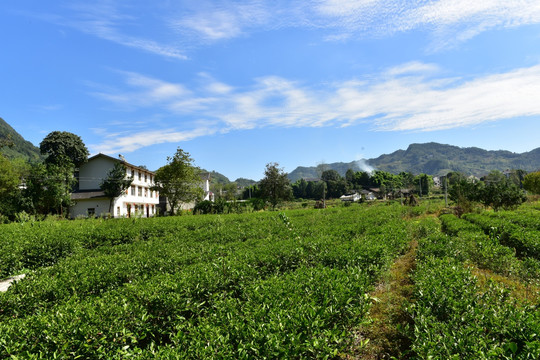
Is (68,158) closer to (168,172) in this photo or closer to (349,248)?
(168,172)

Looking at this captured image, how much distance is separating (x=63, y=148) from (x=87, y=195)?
780 centimetres

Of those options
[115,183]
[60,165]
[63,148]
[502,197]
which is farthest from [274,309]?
[63,148]

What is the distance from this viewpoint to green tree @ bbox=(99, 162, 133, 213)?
A: 3675 cm

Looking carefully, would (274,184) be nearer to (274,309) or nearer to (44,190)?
(44,190)

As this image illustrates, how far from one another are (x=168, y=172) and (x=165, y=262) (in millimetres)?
34148

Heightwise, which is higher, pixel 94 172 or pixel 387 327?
pixel 94 172

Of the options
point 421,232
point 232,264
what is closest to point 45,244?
point 232,264

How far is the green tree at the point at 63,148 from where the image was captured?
3938cm

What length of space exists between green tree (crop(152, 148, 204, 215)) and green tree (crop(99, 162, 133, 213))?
416 centimetres

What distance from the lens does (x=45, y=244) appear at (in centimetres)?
1212

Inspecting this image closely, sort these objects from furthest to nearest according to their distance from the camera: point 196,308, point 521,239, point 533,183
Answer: point 533,183 → point 521,239 → point 196,308

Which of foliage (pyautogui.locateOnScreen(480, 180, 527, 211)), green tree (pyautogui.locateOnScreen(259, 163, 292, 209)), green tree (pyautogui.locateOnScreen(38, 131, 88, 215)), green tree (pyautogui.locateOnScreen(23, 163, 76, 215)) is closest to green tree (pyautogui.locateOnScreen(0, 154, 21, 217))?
green tree (pyautogui.locateOnScreen(23, 163, 76, 215))

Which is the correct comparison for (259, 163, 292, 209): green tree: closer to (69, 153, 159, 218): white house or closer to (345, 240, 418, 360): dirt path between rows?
(69, 153, 159, 218): white house

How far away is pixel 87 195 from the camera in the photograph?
38656 mm
